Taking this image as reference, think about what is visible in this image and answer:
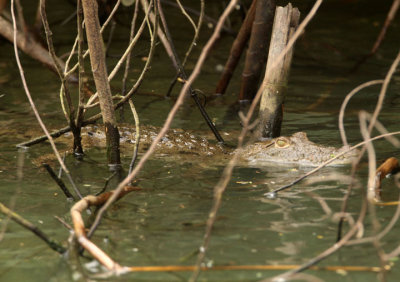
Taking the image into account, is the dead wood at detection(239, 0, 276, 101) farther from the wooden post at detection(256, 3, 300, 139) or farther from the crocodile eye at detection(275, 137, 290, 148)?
the crocodile eye at detection(275, 137, 290, 148)

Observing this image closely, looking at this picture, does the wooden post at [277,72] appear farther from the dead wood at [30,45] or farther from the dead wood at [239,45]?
the dead wood at [30,45]

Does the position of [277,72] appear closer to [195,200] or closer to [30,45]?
[195,200]

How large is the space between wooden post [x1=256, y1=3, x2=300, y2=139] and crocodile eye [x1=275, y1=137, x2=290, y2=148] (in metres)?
0.30

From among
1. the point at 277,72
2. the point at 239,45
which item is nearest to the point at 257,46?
the point at 239,45

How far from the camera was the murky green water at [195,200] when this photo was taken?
3.34 meters

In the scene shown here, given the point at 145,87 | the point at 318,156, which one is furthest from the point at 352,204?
the point at 145,87

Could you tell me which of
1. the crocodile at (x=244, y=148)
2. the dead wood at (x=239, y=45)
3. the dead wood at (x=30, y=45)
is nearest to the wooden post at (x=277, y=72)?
the crocodile at (x=244, y=148)

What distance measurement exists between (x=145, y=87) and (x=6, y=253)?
4533 mm

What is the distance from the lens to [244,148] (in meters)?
5.50

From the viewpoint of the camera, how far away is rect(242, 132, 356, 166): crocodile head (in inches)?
200

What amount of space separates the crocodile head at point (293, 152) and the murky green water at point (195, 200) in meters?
0.14

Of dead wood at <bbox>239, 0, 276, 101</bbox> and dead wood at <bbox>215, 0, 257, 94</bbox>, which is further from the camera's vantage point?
dead wood at <bbox>215, 0, 257, 94</bbox>

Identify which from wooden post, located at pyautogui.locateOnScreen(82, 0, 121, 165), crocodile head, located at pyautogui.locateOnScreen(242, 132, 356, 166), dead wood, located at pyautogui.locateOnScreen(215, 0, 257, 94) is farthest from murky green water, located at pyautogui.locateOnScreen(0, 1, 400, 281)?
wooden post, located at pyautogui.locateOnScreen(82, 0, 121, 165)

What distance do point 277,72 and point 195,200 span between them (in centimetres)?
163
